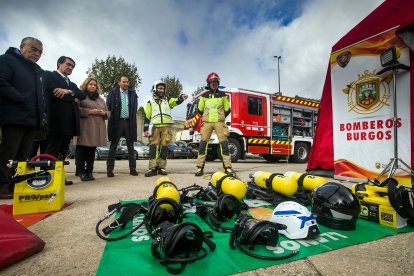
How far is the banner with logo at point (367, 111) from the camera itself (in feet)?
10.5

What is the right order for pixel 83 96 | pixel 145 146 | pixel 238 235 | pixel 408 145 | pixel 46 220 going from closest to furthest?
pixel 238 235 → pixel 46 220 → pixel 408 145 → pixel 83 96 → pixel 145 146

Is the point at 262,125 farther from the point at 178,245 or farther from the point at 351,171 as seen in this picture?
the point at 178,245

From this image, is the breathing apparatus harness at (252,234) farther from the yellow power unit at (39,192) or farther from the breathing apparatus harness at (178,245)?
the yellow power unit at (39,192)

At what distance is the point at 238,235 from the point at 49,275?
3.34 ft

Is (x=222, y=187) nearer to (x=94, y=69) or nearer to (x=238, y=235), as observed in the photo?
(x=238, y=235)

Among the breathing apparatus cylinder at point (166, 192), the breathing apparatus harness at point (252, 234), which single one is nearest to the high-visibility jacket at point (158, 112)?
the breathing apparatus cylinder at point (166, 192)

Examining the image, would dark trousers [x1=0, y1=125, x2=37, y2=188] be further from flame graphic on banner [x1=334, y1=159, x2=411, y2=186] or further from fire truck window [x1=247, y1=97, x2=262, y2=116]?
fire truck window [x1=247, y1=97, x2=262, y2=116]

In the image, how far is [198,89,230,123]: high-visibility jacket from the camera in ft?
15.8

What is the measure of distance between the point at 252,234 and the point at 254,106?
25.6 feet

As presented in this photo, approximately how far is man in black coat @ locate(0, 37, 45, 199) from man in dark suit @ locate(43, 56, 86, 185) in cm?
48

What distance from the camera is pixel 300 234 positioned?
1.53 metres

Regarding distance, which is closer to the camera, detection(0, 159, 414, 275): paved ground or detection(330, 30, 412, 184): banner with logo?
detection(0, 159, 414, 275): paved ground

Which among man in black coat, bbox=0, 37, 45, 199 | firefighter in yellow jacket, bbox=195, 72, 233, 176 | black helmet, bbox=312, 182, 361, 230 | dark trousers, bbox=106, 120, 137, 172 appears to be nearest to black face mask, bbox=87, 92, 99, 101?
dark trousers, bbox=106, 120, 137, 172

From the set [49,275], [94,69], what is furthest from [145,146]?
[49,275]
